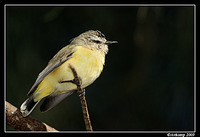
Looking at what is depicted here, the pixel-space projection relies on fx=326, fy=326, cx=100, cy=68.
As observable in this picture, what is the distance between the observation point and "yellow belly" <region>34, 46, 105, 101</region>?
287cm

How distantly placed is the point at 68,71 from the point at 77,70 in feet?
0.29

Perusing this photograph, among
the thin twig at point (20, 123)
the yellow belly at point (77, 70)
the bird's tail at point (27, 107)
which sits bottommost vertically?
the thin twig at point (20, 123)

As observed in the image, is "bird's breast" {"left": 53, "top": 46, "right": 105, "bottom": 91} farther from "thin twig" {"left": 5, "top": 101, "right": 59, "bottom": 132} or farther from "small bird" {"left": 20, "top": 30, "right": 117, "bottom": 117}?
"thin twig" {"left": 5, "top": 101, "right": 59, "bottom": 132}

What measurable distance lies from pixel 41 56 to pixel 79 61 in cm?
147

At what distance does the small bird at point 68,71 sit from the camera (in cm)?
288

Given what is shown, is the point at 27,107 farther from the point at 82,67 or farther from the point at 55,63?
the point at 82,67

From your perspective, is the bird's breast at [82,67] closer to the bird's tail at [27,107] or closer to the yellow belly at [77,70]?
the yellow belly at [77,70]

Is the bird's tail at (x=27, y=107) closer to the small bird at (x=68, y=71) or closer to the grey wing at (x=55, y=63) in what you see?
the small bird at (x=68, y=71)

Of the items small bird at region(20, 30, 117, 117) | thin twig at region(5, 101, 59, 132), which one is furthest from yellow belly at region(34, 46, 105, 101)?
thin twig at region(5, 101, 59, 132)

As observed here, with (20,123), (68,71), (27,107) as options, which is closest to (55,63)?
(68,71)

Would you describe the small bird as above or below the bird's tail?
above

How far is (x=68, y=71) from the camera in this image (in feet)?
9.38

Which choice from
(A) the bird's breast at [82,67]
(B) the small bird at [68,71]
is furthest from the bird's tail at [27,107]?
(A) the bird's breast at [82,67]

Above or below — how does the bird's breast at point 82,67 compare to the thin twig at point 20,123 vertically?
above
